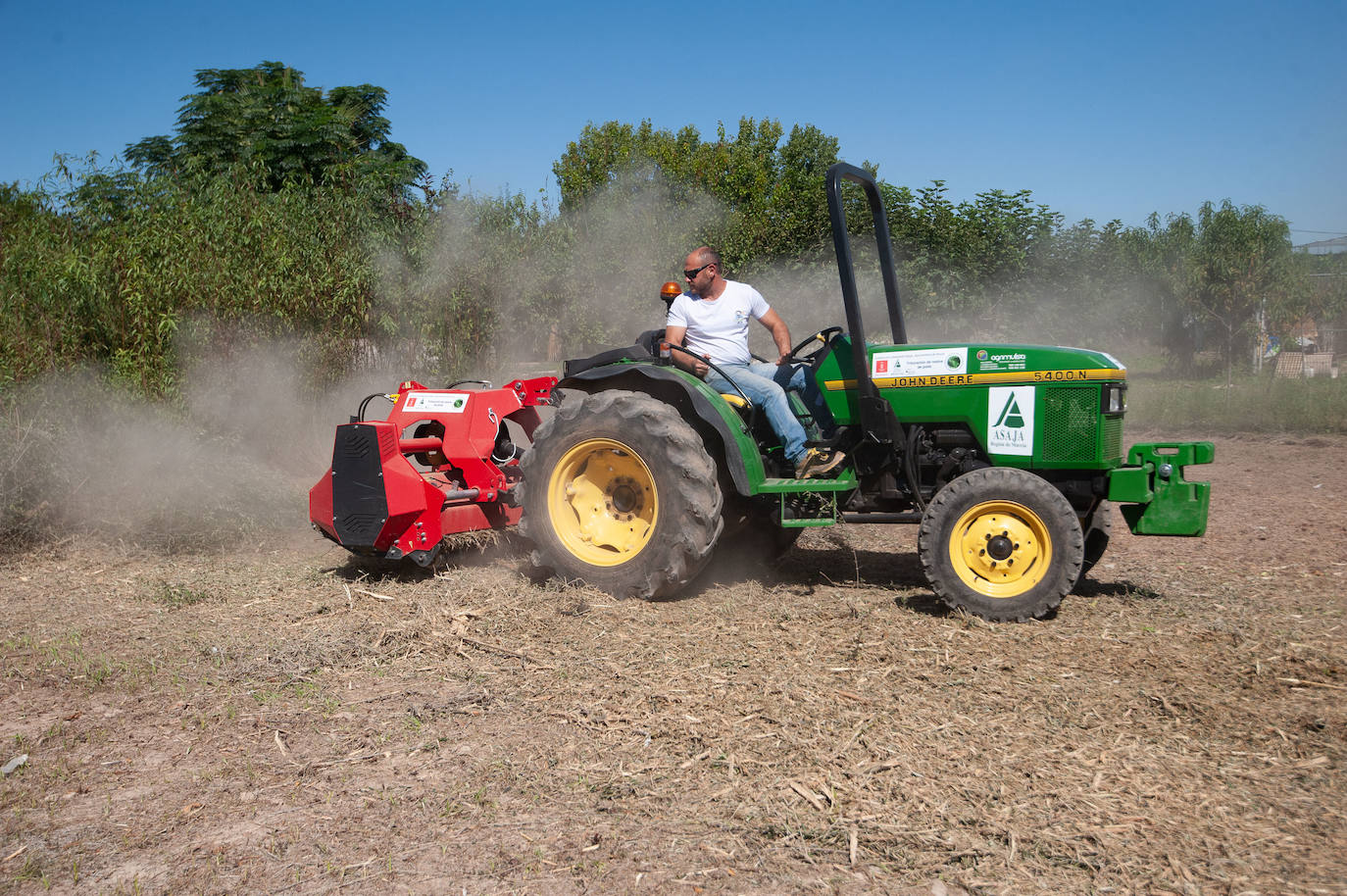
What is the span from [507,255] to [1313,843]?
32.1 ft

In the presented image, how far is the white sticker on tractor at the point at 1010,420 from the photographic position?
521 centimetres

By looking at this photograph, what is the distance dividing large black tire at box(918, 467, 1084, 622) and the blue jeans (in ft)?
2.80

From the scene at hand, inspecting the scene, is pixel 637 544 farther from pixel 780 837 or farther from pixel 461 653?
pixel 780 837

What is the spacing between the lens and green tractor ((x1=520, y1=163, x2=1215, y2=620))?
16.3 feet

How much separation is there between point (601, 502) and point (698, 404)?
85cm

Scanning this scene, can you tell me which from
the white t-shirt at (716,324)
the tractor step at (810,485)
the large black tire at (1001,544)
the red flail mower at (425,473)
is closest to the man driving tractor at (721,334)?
the white t-shirt at (716,324)

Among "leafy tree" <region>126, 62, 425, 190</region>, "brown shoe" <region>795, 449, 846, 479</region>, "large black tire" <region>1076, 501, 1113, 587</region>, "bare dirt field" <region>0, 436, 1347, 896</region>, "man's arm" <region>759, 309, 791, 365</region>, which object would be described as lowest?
"bare dirt field" <region>0, 436, 1347, 896</region>

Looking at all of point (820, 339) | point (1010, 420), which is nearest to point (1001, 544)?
point (1010, 420)

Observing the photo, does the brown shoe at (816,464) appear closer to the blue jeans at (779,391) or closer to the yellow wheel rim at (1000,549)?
the blue jeans at (779,391)

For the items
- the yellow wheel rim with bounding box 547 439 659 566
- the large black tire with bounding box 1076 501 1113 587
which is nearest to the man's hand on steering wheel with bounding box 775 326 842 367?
the yellow wheel rim with bounding box 547 439 659 566

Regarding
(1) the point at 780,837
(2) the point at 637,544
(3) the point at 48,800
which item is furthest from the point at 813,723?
(3) the point at 48,800

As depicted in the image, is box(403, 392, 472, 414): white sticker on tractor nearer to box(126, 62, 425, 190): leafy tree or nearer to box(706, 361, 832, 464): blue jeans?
box(706, 361, 832, 464): blue jeans

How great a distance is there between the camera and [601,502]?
19.2ft

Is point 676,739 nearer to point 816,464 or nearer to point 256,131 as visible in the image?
point 816,464
